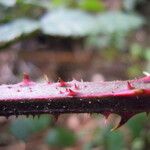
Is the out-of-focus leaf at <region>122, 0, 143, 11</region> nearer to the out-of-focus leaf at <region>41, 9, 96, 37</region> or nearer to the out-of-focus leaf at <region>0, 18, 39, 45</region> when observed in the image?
the out-of-focus leaf at <region>41, 9, 96, 37</region>

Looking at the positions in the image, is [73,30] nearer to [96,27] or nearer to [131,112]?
[96,27]

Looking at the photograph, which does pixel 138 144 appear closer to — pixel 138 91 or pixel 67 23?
pixel 67 23

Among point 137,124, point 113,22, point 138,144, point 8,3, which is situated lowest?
point 138,144

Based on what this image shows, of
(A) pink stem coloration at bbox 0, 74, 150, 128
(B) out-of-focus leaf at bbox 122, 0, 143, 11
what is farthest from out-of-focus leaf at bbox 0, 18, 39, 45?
(B) out-of-focus leaf at bbox 122, 0, 143, 11

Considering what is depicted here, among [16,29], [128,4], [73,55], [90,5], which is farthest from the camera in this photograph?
[73,55]

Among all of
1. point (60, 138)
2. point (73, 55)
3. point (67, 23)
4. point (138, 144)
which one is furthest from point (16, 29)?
point (73, 55)

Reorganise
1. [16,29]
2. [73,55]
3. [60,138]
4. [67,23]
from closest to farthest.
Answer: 1. [16,29]
2. [67,23]
3. [60,138]
4. [73,55]
